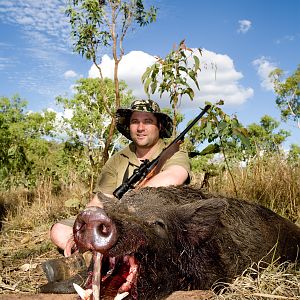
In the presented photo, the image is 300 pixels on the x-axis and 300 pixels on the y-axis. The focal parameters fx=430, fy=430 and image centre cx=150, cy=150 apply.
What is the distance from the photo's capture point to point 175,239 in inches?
123

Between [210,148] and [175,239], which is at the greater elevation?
[210,148]

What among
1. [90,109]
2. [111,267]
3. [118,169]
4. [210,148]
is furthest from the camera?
[90,109]

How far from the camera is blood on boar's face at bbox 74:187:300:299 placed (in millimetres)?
2451

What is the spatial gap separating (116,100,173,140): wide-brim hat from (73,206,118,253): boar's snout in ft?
9.70

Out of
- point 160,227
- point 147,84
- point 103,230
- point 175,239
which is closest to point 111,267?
point 103,230

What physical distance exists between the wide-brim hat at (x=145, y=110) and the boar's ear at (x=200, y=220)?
2.15 meters

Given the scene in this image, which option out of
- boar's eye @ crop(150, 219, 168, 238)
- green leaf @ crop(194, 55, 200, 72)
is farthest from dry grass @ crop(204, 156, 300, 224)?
boar's eye @ crop(150, 219, 168, 238)

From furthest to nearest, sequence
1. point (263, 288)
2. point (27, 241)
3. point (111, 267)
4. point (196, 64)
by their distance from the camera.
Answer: point (27, 241)
point (196, 64)
point (263, 288)
point (111, 267)

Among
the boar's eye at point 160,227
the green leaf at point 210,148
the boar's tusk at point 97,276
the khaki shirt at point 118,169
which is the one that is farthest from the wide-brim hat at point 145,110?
the boar's tusk at point 97,276

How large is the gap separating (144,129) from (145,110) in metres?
0.23

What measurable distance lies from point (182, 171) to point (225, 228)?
1191 mm

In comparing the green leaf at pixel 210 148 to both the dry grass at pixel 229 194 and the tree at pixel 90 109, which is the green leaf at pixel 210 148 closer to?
the dry grass at pixel 229 194

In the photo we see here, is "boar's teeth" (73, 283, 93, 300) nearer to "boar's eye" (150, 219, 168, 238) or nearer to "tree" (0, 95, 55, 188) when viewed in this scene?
"boar's eye" (150, 219, 168, 238)

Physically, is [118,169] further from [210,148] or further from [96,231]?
[96,231]
